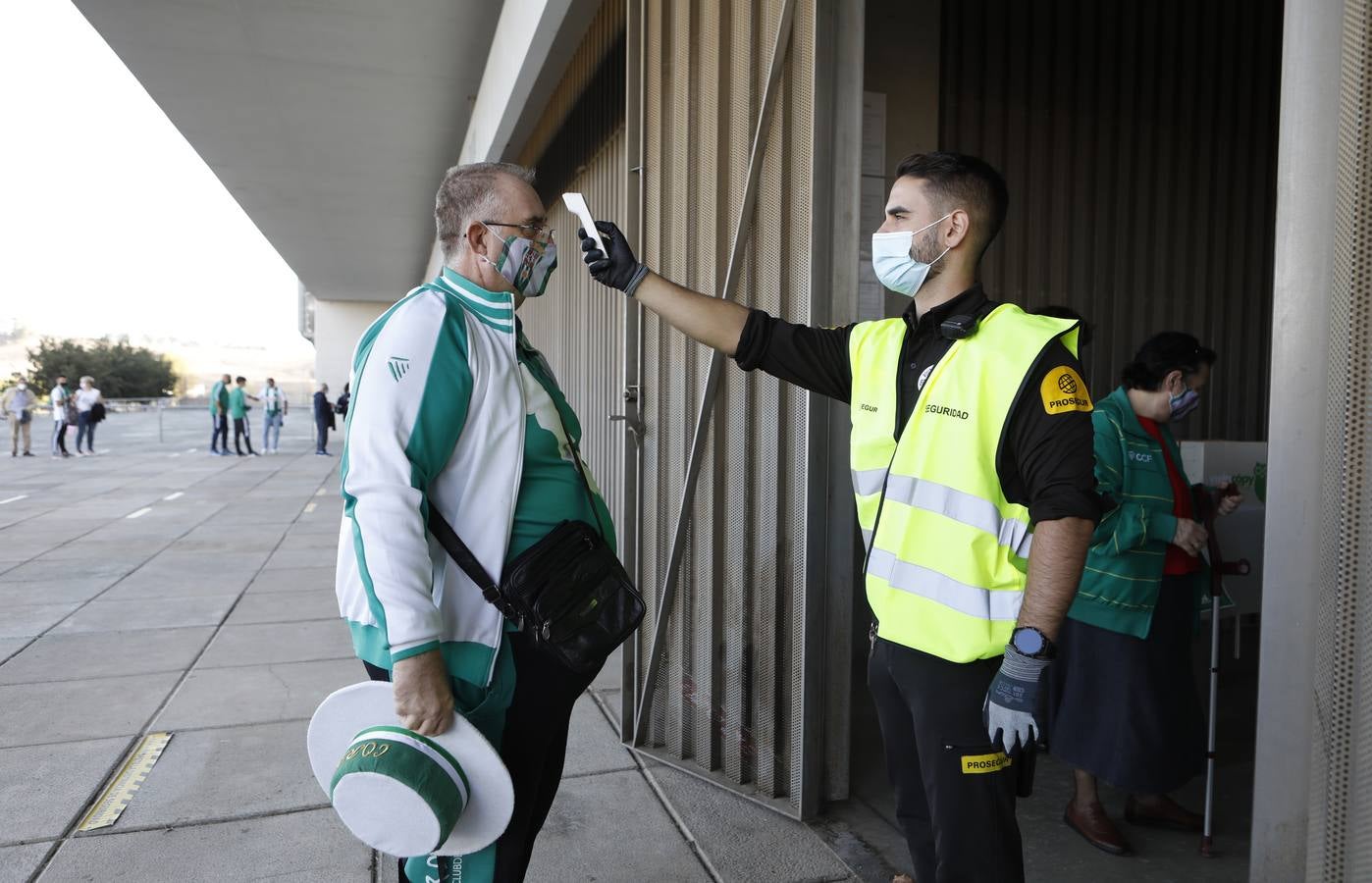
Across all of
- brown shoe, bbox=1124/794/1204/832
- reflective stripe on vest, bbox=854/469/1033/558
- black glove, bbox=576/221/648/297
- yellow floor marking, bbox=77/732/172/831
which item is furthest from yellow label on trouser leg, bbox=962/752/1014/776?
Result: yellow floor marking, bbox=77/732/172/831

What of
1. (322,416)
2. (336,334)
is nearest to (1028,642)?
(322,416)

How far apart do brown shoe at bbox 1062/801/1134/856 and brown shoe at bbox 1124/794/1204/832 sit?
210 millimetres

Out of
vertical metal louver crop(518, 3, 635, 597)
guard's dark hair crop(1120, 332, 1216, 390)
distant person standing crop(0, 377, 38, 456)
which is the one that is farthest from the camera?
distant person standing crop(0, 377, 38, 456)

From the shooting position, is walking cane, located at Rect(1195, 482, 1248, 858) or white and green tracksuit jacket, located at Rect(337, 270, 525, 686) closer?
white and green tracksuit jacket, located at Rect(337, 270, 525, 686)

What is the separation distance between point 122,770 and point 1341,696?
4288 millimetres

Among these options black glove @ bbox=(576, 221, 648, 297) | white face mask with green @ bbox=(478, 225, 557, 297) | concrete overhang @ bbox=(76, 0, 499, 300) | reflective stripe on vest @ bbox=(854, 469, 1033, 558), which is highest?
concrete overhang @ bbox=(76, 0, 499, 300)

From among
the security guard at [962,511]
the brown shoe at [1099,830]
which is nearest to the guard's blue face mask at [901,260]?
the security guard at [962,511]

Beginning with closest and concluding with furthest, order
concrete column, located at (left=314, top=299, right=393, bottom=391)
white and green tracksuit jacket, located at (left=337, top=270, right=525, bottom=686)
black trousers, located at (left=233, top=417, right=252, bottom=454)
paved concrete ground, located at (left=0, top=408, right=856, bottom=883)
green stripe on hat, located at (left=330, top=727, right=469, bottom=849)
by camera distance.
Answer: green stripe on hat, located at (left=330, top=727, right=469, bottom=849) → white and green tracksuit jacket, located at (left=337, top=270, right=525, bottom=686) → paved concrete ground, located at (left=0, top=408, right=856, bottom=883) → black trousers, located at (left=233, top=417, right=252, bottom=454) → concrete column, located at (left=314, top=299, right=393, bottom=391)

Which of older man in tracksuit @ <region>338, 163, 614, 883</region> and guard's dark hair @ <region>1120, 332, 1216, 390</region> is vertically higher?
guard's dark hair @ <region>1120, 332, 1216, 390</region>

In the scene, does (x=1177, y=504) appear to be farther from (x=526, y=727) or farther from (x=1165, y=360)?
(x=526, y=727)

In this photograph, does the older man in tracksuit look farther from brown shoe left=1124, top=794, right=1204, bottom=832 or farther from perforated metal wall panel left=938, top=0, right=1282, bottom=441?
perforated metal wall panel left=938, top=0, right=1282, bottom=441

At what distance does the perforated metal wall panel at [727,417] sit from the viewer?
132 inches

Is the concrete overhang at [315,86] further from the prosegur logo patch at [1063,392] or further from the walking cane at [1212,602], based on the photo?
the prosegur logo patch at [1063,392]

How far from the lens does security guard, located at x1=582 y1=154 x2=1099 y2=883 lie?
1.90 meters
